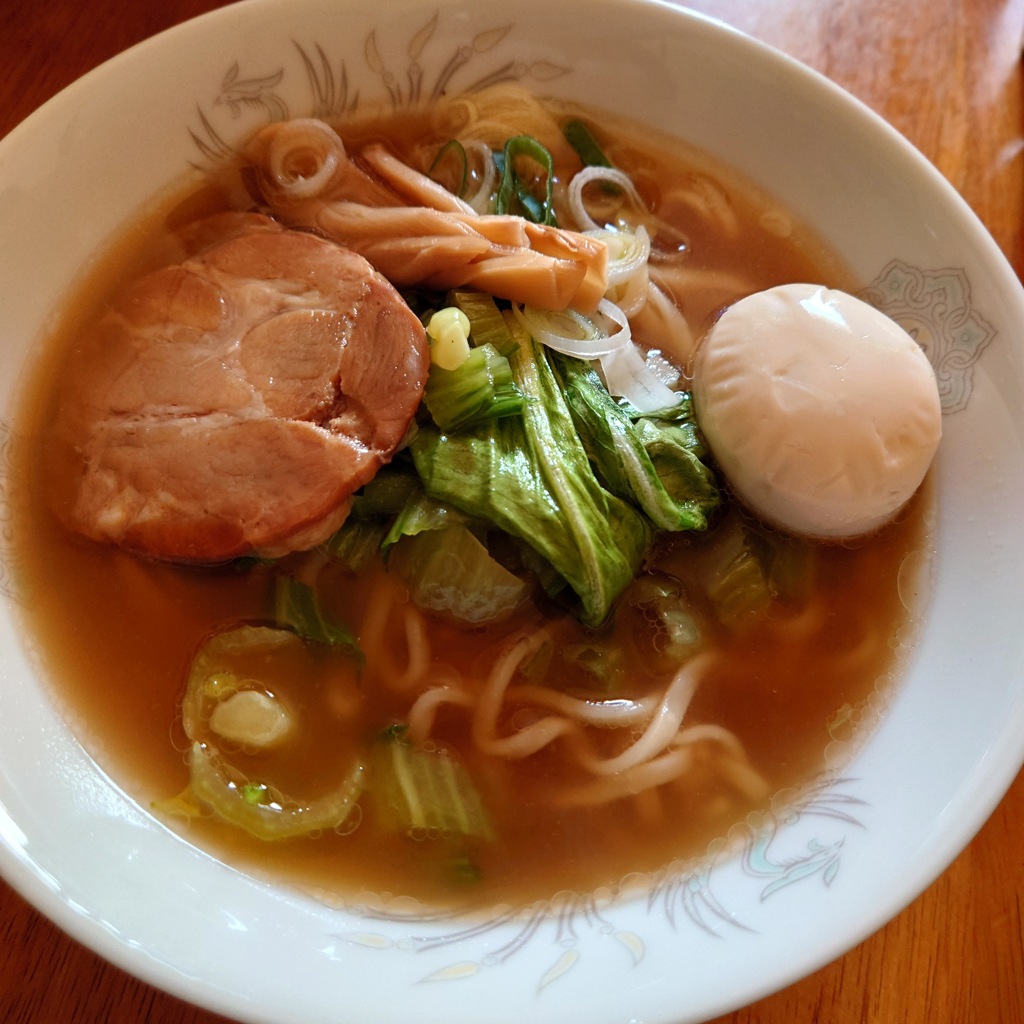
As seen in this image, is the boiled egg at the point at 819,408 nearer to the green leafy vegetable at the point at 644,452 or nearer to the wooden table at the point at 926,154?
the green leafy vegetable at the point at 644,452

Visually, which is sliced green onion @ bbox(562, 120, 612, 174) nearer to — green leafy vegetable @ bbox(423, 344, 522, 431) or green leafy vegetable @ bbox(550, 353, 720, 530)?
green leafy vegetable @ bbox(550, 353, 720, 530)

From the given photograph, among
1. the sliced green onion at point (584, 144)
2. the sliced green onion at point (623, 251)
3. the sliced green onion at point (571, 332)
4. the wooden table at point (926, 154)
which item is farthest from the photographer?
the sliced green onion at point (584, 144)

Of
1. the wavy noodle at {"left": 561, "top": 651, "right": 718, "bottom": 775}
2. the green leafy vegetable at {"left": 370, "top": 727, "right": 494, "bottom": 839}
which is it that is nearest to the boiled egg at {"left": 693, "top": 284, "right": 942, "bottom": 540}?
the wavy noodle at {"left": 561, "top": 651, "right": 718, "bottom": 775}

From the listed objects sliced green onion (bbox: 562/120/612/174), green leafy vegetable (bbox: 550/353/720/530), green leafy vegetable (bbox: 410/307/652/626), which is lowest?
green leafy vegetable (bbox: 410/307/652/626)

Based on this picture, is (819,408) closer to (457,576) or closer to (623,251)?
(623,251)

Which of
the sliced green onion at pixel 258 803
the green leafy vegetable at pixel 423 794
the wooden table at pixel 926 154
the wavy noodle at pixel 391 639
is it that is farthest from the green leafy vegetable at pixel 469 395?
the wooden table at pixel 926 154

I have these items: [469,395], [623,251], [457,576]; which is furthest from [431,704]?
[623,251]

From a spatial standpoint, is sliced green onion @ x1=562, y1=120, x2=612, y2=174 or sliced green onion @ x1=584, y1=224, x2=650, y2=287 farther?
sliced green onion @ x1=562, y1=120, x2=612, y2=174

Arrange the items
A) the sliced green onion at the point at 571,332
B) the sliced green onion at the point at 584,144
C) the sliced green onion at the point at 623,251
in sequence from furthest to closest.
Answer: the sliced green onion at the point at 584,144
the sliced green onion at the point at 623,251
the sliced green onion at the point at 571,332
